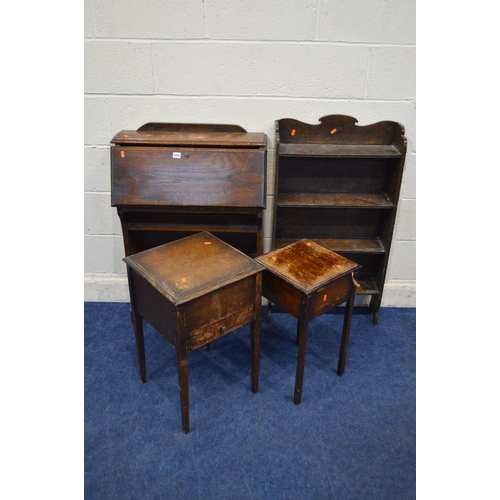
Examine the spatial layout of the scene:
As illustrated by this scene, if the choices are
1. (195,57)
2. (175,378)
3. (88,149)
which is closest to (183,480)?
(175,378)

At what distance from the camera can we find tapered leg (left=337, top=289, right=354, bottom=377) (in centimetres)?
220

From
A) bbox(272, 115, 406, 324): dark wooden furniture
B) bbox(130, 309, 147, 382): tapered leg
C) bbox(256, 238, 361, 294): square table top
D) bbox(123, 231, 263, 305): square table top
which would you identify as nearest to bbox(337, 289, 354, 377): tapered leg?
bbox(256, 238, 361, 294): square table top

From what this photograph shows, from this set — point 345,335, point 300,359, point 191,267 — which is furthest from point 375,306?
point 191,267

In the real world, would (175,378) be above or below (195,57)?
below

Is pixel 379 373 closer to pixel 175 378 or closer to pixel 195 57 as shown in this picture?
pixel 175 378

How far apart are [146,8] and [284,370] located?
188 centimetres

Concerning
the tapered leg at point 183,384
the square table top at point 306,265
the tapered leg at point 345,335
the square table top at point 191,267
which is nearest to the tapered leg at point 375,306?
the tapered leg at point 345,335

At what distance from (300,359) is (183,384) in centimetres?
53

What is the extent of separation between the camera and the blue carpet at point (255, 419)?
6.00 ft

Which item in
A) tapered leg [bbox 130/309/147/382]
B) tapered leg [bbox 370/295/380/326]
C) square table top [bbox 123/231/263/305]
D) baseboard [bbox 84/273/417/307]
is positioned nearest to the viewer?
square table top [bbox 123/231/263/305]

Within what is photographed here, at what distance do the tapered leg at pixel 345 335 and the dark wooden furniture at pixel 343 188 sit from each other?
0.41m

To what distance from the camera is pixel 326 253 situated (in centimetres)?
218

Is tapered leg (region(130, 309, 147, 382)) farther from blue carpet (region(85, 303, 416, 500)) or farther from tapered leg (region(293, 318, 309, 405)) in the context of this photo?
tapered leg (region(293, 318, 309, 405))

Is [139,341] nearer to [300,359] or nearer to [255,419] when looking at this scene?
[255,419]
